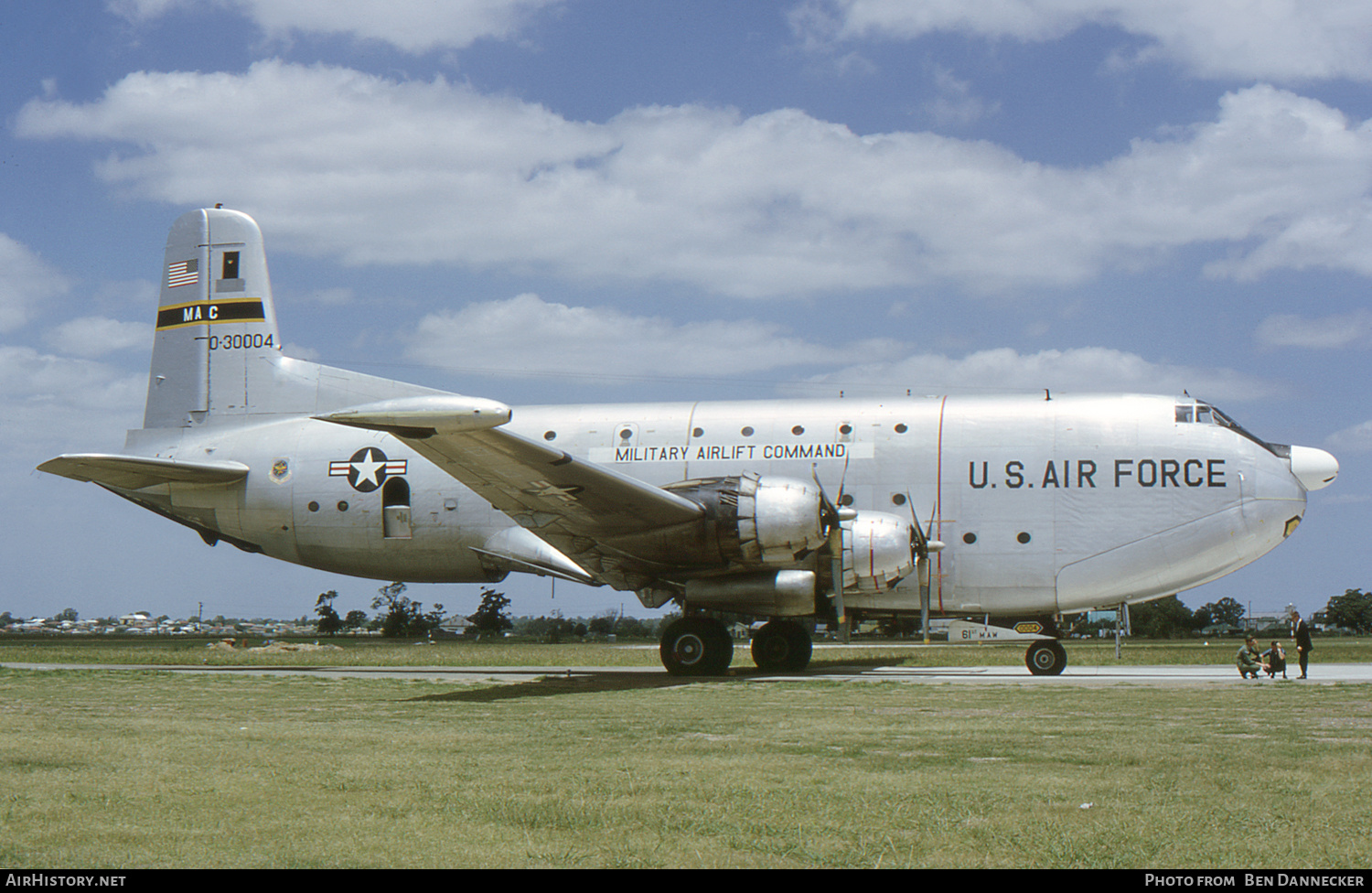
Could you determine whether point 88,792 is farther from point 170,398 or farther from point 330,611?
point 330,611

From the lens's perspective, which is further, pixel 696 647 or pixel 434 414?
pixel 696 647

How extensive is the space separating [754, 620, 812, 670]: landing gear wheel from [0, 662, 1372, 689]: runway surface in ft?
0.96

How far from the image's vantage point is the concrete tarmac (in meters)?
17.5

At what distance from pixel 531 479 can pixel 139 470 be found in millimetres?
10076

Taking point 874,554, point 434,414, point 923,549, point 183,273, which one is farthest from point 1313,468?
point 183,273

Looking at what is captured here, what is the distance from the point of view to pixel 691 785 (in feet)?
23.6

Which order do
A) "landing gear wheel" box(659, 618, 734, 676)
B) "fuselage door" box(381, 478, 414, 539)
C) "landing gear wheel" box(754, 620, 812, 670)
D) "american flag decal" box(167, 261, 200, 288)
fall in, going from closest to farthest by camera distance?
1. "landing gear wheel" box(659, 618, 734, 676)
2. "landing gear wheel" box(754, 620, 812, 670)
3. "fuselage door" box(381, 478, 414, 539)
4. "american flag decal" box(167, 261, 200, 288)

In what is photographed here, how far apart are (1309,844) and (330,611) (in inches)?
3724

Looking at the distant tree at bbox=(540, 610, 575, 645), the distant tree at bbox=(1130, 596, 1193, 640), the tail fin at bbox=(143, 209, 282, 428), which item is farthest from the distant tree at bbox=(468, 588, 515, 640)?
the distant tree at bbox=(1130, 596, 1193, 640)

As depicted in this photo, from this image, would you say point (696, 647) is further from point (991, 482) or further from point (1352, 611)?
point (1352, 611)

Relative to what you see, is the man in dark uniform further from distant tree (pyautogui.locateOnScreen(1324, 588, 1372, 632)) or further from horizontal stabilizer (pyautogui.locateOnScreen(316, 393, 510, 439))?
distant tree (pyautogui.locateOnScreen(1324, 588, 1372, 632))

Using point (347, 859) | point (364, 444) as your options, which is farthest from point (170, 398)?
point (347, 859)

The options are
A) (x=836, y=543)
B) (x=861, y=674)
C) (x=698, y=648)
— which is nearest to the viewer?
(x=836, y=543)

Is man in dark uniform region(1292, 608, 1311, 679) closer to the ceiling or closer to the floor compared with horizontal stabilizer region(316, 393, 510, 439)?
closer to the floor
